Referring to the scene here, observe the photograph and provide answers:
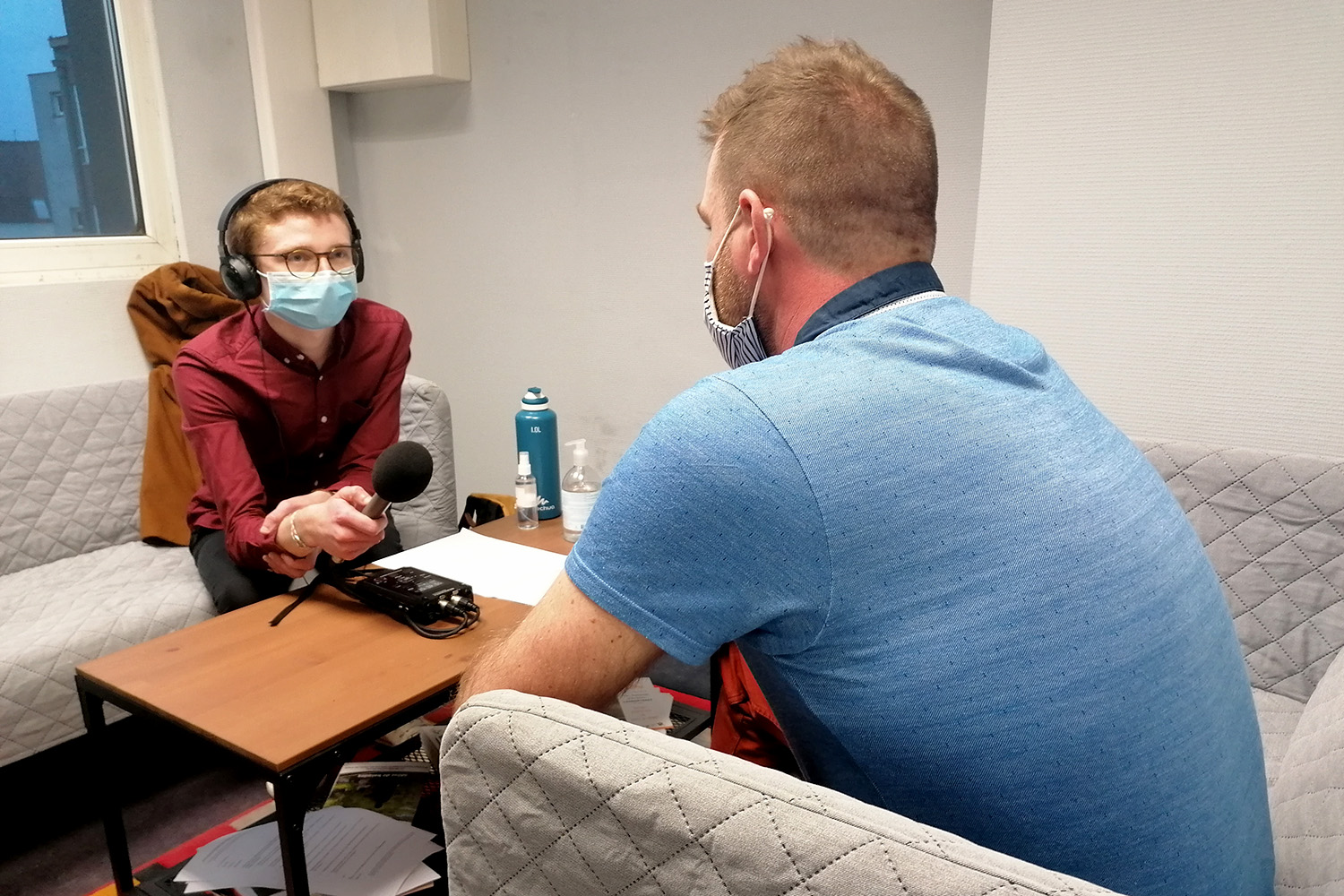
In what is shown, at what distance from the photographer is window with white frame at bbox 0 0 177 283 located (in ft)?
8.27

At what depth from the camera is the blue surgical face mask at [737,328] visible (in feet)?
3.27

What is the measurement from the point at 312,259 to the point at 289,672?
0.96 meters

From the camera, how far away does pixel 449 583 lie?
152 cm

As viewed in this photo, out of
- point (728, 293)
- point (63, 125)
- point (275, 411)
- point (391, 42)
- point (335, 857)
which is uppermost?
point (391, 42)

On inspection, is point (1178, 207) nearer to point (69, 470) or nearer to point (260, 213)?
point (260, 213)

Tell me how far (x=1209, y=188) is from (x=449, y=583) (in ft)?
4.95

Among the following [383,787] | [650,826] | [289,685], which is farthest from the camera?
[383,787]

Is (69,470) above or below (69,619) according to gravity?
above

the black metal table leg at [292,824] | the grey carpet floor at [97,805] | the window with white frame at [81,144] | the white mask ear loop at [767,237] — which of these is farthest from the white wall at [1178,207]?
the window with white frame at [81,144]

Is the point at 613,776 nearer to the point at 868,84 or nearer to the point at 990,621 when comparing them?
the point at 990,621

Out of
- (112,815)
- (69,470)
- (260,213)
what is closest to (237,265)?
(260,213)

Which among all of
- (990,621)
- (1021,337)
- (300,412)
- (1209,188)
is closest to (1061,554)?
(990,621)

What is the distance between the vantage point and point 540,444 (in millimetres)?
1990

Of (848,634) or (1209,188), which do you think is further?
(1209,188)
